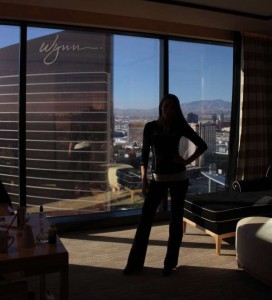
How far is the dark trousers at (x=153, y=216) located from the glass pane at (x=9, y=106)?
1720 mm

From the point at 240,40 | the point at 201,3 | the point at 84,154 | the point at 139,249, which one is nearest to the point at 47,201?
the point at 84,154

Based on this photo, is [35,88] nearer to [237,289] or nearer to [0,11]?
[0,11]

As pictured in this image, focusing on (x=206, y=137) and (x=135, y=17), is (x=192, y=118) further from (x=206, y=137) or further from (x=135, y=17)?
(x=135, y=17)

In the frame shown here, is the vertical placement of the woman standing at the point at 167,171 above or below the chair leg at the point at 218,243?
above

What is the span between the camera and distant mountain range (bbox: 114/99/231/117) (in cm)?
449

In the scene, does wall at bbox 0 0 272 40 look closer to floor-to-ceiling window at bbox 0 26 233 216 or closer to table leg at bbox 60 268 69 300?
floor-to-ceiling window at bbox 0 26 233 216

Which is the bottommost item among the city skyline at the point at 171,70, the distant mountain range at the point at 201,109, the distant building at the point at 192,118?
the distant building at the point at 192,118

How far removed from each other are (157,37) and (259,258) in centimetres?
289

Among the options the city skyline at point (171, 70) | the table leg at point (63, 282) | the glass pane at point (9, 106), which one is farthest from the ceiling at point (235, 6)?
the table leg at point (63, 282)

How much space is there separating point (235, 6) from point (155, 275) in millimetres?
2791

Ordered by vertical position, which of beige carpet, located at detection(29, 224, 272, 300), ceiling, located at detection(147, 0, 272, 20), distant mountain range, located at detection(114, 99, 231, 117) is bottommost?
beige carpet, located at detection(29, 224, 272, 300)

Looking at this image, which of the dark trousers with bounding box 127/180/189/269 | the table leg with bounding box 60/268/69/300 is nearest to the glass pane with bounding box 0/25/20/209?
the dark trousers with bounding box 127/180/189/269

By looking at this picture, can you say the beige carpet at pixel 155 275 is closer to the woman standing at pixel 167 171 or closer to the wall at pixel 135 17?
the woman standing at pixel 167 171

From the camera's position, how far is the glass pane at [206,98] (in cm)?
461
